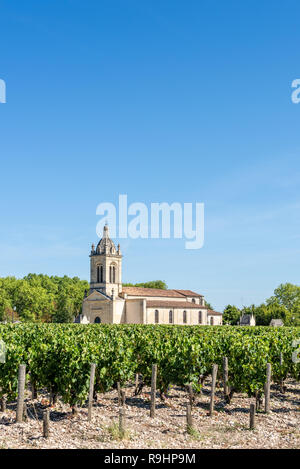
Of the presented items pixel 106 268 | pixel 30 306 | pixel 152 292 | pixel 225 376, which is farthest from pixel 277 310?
pixel 225 376

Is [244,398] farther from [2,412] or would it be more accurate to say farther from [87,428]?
[2,412]

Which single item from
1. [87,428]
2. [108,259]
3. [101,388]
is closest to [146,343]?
[101,388]

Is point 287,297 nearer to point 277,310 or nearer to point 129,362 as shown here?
point 277,310

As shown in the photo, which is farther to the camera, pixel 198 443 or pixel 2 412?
pixel 2 412

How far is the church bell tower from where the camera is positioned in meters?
82.5

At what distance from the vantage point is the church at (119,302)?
79000mm

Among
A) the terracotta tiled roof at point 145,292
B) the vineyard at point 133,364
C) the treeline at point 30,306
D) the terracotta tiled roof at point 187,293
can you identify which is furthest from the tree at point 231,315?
the vineyard at point 133,364

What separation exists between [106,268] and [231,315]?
1452 inches

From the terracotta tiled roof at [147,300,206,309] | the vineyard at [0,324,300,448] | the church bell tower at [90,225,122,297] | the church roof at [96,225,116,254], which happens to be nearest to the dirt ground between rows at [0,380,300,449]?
the vineyard at [0,324,300,448]

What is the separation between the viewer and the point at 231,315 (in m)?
105
